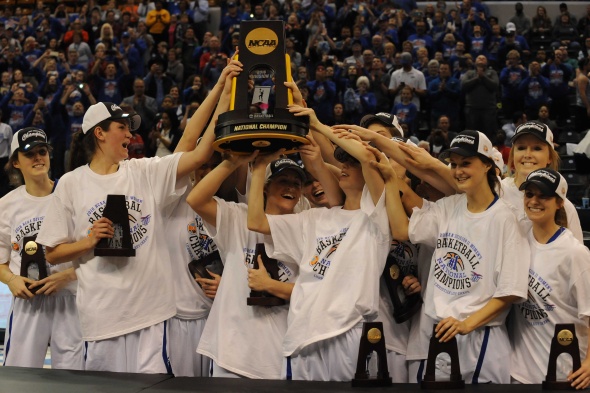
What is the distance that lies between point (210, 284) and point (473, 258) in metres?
1.58

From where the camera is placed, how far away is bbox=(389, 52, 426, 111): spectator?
47.7 ft

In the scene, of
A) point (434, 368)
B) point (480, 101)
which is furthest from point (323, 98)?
point (434, 368)

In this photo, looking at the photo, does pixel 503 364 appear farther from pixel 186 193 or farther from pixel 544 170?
pixel 186 193

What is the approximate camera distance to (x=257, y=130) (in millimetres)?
4434

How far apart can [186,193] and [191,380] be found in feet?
4.60

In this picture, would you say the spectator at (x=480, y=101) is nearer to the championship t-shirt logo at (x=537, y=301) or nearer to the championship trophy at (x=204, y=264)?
the championship trophy at (x=204, y=264)

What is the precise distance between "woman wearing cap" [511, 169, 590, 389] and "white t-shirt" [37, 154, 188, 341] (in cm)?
202

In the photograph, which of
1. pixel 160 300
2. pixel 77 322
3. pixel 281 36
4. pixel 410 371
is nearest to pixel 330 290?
pixel 410 371

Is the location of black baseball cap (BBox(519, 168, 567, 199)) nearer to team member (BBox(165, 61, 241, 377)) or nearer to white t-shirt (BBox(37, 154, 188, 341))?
team member (BBox(165, 61, 241, 377))

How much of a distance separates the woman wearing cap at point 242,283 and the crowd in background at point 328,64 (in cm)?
764

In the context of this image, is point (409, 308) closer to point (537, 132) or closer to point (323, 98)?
point (537, 132)

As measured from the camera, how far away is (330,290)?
4758 mm

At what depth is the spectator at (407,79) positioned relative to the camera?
47.7 ft

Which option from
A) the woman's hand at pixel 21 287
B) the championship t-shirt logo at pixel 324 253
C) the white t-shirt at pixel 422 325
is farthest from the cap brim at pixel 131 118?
the white t-shirt at pixel 422 325
